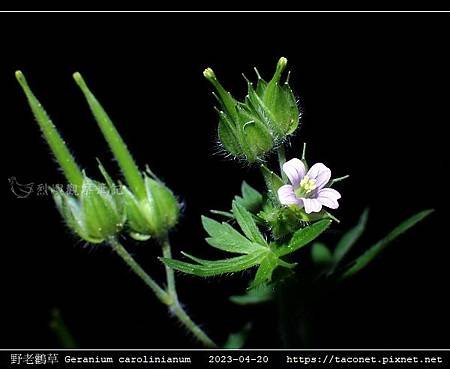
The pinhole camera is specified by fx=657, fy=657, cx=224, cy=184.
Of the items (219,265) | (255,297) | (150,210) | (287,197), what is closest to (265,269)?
(219,265)

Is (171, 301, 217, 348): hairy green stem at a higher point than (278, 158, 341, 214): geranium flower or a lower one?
lower

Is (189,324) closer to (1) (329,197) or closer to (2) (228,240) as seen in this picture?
(2) (228,240)

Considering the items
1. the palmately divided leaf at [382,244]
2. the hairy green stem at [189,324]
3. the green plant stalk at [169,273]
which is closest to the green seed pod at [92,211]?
the green plant stalk at [169,273]

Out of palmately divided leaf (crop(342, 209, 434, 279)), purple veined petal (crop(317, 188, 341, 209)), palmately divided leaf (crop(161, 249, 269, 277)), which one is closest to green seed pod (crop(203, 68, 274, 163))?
purple veined petal (crop(317, 188, 341, 209))

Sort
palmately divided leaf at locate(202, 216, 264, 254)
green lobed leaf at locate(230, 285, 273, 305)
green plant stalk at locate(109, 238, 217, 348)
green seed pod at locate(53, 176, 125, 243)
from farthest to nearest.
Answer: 1. green lobed leaf at locate(230, 285, 273, 305)
2. green plant stalk at locate(109, 238, 217, 348)
3. green seed pod at locate(53, 176, 125, 243)
4. palmately divided leaf at locate(202, 216, 264, 254)

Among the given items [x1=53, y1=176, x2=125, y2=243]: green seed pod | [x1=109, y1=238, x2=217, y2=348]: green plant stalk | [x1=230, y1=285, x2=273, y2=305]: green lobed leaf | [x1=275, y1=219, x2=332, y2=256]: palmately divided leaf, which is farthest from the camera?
[x1=230, y1=285, x2=273, y2=305]: green lobed leaf

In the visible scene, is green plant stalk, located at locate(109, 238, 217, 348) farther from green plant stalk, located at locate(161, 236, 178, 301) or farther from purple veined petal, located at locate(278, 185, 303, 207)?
purple veined petal, located at locate(278, 185, 303, 207)

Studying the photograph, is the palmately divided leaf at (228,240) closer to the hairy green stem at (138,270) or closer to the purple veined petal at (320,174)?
the purple veined petal at (320,174)
